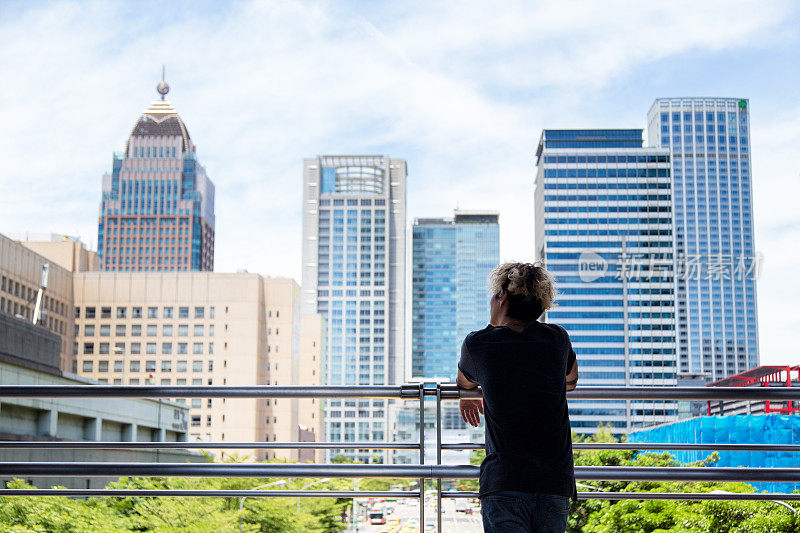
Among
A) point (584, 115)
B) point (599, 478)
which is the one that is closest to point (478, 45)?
point (584, 115)

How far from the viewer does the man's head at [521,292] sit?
10.6 ft

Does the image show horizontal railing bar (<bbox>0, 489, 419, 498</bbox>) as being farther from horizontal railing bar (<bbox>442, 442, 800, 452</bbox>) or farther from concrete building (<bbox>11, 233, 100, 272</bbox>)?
concrete building (<bbox>11, 233, 100, 272</bbox>)

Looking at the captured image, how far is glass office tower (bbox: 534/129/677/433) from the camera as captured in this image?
14338 centimetres

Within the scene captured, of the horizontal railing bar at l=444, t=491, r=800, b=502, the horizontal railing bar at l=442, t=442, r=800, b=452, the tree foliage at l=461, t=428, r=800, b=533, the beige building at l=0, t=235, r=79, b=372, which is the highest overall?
the beige building at l=0, t=235, r=79, b=372

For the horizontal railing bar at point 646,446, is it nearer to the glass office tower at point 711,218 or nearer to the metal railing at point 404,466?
the metal railing at point 404,466

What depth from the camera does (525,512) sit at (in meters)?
2.98

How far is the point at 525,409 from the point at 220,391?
1622 millimetres

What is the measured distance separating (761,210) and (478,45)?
9181cm

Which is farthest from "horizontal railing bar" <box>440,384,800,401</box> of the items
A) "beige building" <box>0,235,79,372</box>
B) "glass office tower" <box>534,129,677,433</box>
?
"glass office tower" <box>534,129,677,433</box>

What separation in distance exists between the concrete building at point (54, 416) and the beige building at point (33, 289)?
42.3 meters

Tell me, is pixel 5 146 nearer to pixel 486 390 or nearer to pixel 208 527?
pixel 208 527

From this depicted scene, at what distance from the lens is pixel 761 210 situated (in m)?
200

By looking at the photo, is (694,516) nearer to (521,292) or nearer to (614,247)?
(521,292)

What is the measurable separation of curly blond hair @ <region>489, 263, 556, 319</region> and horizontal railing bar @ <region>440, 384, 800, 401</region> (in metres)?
0.63
